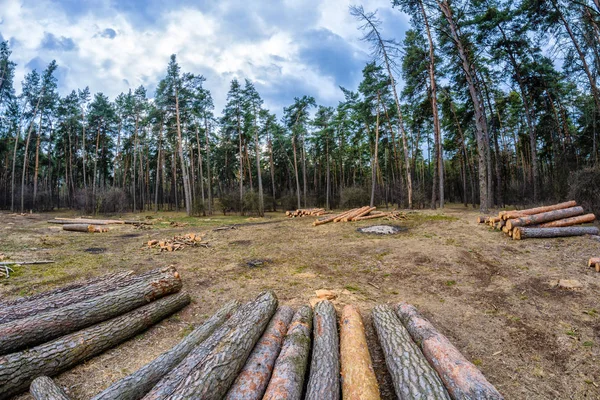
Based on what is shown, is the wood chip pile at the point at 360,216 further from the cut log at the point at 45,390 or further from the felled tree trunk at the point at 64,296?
the cut log at the point at 45,390

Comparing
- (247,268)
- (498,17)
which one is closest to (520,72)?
(498,17)

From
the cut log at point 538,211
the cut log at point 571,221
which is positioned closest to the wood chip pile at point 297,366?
the cut log at point 538,211

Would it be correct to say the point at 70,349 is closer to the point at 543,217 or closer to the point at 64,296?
the point at 64,296

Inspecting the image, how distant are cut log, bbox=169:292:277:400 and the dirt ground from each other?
4.05 feet

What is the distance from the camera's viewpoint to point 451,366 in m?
2.36

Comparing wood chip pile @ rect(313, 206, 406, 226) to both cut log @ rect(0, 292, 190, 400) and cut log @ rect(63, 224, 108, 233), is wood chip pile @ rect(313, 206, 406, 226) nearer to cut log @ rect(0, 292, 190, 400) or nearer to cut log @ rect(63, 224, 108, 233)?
cut log @ rect(0, 292, 190, 400)

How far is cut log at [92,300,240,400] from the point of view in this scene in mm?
2236

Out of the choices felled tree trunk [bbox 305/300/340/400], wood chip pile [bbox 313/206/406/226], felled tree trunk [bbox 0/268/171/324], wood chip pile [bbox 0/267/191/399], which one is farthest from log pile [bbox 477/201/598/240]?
felled tree trunk [bbox 0/268/171/324]

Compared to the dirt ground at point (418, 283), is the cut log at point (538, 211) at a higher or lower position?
higher

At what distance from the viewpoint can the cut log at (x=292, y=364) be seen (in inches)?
83.1

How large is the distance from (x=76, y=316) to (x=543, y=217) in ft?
37.6

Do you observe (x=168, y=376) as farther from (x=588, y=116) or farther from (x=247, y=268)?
(x=588, y=116)

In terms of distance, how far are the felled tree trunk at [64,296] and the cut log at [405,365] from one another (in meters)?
4.10

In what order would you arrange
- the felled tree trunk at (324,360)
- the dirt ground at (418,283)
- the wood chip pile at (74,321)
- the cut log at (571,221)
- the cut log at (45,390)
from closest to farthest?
the felled tree trunk at (324,360)
the cut log at (45,390)
the wood chip pile at (74,321)
the dirt ground at (418,283)
the cut log at (571,221)
